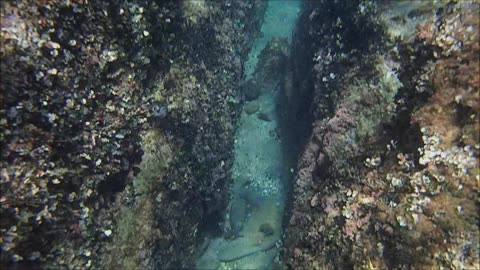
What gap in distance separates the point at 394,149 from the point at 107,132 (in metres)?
2.89

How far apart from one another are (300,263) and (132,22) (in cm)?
329

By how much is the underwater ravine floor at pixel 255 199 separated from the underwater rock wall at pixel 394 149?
6.73ft

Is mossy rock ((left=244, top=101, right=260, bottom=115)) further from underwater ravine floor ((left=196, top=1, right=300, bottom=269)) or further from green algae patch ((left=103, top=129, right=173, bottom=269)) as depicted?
green algae patch ((left=103, top=129, right=173, bottom=269))

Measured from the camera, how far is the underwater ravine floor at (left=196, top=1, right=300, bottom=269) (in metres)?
7.07

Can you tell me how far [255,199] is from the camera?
770 cm

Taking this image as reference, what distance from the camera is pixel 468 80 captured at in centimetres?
306

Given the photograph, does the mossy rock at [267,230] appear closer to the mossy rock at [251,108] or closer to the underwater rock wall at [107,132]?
the underwater rock wall at [107,132]

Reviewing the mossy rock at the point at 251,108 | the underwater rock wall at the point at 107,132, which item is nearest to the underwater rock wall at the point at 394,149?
the underwater rock wall at the point at 107,132

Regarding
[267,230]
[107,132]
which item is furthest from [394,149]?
[267,230]

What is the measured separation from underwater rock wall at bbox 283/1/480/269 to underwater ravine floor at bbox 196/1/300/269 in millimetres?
2050

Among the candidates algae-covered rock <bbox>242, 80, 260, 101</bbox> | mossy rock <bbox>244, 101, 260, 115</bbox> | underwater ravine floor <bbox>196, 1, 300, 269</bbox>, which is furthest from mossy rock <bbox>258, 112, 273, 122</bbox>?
algae-covered rock <bbox>242, 80, 260, 101</bbox>

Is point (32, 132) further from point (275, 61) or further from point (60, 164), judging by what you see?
point (275, 61)

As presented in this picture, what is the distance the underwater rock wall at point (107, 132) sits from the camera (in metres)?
3.43

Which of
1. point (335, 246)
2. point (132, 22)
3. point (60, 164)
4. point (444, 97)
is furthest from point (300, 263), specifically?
point (132, 22)
